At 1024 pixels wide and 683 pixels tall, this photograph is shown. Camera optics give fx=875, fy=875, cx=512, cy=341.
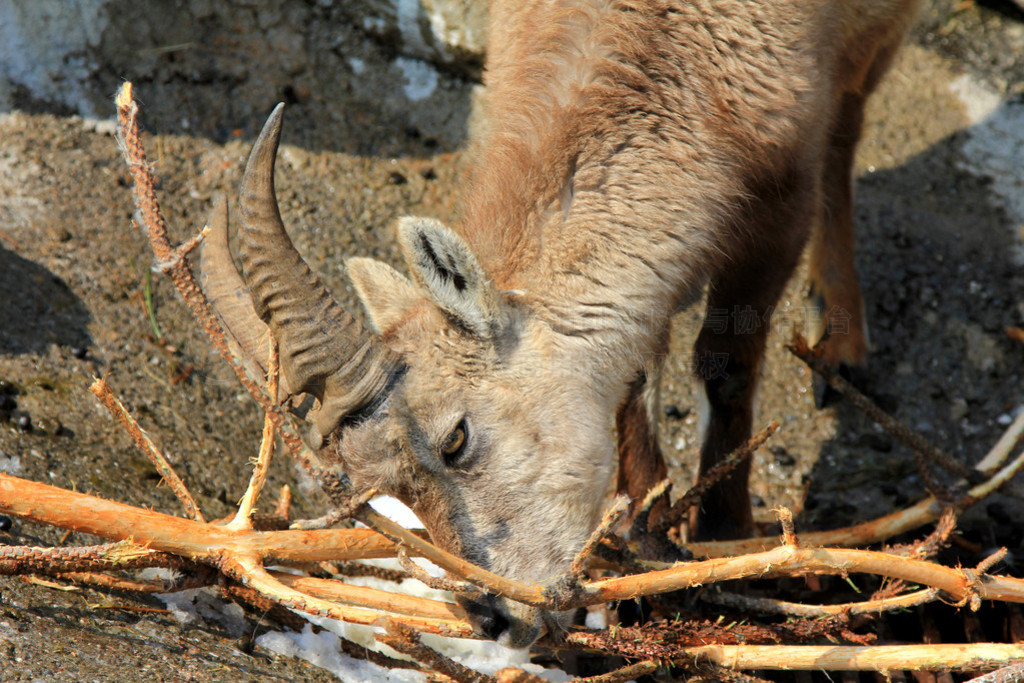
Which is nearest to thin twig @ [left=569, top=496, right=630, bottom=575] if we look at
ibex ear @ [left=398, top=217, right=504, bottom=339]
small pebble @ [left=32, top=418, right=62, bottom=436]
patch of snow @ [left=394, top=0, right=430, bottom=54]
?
ibex ear @ [left=398, top=217, right=504, bottom=339]

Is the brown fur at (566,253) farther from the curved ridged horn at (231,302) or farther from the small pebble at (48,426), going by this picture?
the small pebble at (48,426)

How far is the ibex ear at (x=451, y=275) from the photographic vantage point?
2.99 meters

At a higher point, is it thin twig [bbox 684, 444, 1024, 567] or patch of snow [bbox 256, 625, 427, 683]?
thin twig [bbox 684, 444, 1024, 567]

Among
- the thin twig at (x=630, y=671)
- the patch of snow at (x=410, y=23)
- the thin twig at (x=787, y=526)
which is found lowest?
the thin twig at (x=630, y=671)

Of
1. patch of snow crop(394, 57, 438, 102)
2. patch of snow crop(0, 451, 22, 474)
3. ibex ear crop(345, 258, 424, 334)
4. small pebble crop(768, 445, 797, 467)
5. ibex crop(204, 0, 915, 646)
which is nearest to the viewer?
ibex crop(204, 0, 915, 646)

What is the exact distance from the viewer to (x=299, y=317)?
296 cm

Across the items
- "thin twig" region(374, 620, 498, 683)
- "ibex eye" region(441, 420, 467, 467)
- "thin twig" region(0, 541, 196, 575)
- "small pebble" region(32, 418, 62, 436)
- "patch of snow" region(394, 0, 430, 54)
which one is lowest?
"thin twig" region(374, 620, 498, 683)

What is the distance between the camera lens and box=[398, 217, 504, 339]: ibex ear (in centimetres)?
299

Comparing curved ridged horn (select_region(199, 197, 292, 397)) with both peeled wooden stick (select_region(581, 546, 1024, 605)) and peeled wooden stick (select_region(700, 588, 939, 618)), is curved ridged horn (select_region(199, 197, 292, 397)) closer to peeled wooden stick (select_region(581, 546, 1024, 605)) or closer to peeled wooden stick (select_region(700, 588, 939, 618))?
peeled wooden stick (select_region(581, 546, 1024, 605))

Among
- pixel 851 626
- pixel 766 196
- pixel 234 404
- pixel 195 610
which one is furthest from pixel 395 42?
pixel 851 626

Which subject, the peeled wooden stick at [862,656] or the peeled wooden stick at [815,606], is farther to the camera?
the peeled wooden stick at [815,606]

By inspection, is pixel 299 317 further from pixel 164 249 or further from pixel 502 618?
pixel 502 618

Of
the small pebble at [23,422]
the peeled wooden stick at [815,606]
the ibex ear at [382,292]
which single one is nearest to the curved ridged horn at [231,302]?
the ibex ear at [382,292]

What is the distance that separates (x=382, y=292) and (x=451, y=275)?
18.5 inches
